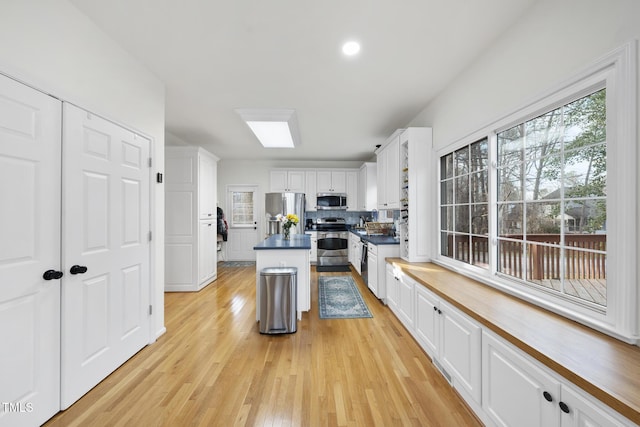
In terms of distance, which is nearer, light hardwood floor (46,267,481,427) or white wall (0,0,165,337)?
white wall (0,0,165,337)

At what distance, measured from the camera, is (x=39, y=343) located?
1.56 metres

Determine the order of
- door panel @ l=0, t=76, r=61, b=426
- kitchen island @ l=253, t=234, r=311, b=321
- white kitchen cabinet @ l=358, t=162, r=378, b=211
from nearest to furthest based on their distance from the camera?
door panel @ l=0, t=76, r=61, b=426
kitchen island @ l=253, t=234, r=311, b=321
white kitchen cabinet @ l=358, t=162, r=378, b=211

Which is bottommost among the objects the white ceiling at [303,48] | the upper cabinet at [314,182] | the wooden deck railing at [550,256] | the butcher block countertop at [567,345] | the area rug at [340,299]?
the area rug at [340,299]

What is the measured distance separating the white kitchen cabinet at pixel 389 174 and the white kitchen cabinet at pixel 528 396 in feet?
7.73

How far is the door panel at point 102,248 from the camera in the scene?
1.75m

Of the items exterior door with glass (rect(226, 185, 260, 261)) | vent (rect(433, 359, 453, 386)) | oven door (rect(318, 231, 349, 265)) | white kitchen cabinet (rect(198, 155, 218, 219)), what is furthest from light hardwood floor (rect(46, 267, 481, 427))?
exterior door with glass (rect(226, 185, 260, 261))

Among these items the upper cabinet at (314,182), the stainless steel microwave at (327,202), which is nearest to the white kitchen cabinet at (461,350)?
the stainless steel microwave at (327,202)

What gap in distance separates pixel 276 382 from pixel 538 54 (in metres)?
2.90

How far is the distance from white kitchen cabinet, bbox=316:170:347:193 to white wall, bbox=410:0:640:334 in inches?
155

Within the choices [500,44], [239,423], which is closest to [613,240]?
[500,44]

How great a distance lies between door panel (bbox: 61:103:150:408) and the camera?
175 cm

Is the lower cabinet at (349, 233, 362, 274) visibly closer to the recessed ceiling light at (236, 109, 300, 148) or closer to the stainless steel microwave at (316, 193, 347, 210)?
the stainless steel microwave at (316, 193, 347, 210)

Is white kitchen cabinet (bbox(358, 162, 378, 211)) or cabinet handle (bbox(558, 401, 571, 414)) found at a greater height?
white kitchen cabinet (bbox(358, 162, 378, 211))

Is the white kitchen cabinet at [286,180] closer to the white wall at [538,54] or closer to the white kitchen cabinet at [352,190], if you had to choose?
the white kitchen cabinet at [352,190]
